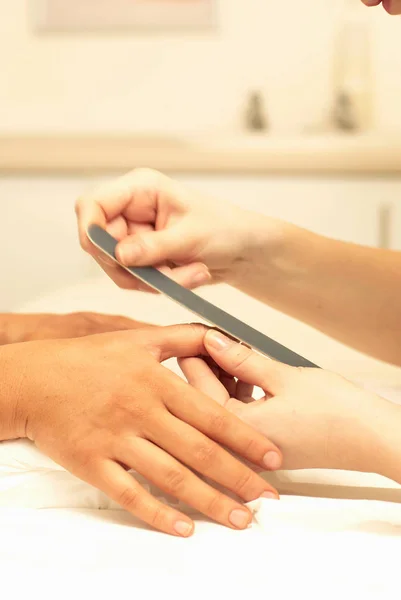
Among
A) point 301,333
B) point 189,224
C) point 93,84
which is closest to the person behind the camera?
point 189,224

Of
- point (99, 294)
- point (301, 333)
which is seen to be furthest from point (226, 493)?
point (99, 294)

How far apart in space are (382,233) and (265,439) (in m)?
0.92

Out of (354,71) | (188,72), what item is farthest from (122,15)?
(354,71)

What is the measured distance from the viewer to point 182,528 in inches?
16.5

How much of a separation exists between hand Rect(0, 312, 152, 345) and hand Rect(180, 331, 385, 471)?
0.96ft

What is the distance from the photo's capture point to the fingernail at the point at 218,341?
1.64ft

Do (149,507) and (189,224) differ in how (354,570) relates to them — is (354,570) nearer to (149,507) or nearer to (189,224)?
(149,507)

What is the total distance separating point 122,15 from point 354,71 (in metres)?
0.49

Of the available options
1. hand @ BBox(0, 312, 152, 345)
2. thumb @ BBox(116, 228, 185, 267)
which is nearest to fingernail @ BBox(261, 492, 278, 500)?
thumb @ BBox(116, 228, 185, 267)

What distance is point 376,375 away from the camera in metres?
0.92

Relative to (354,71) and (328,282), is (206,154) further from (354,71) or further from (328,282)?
(328,282)

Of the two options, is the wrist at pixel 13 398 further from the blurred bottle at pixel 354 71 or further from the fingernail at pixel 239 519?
the blurred bottle at pixel 354 71

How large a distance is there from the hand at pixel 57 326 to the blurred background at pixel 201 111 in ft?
1.97

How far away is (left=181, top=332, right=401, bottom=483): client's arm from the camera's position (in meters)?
0.45
